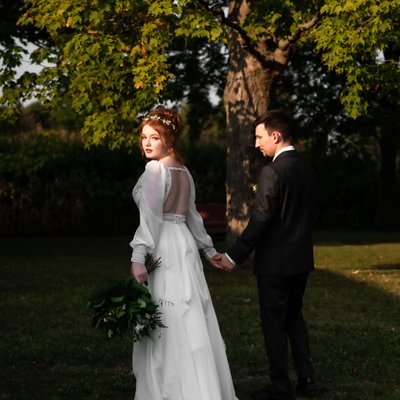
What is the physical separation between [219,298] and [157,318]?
769 centimetres

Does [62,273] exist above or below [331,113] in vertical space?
below

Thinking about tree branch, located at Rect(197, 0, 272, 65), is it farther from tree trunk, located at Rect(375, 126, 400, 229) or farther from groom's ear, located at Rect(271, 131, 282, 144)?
tree trunk, located at Rect(375, 126, 400, 229)

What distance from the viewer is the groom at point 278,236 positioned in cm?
712

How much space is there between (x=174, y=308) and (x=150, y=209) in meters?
0.70

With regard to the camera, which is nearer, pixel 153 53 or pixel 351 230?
pixel 153 53

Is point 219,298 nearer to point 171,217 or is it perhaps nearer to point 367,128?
point 171,217

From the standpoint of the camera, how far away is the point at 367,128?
29828mm

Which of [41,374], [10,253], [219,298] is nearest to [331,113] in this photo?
[10,253]

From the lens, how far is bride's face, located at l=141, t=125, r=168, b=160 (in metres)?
6.63

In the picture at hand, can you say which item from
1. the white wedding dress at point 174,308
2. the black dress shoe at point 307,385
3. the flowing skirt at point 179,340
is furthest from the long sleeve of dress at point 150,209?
the black dress shoe at point 307,385

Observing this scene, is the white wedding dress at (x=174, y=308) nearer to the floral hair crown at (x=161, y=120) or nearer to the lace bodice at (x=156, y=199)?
the lace bodice at (x=156, y=199)

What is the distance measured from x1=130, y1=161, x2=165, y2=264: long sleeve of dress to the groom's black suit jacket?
2.72 ft

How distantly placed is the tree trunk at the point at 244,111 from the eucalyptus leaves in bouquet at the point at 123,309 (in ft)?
39.9

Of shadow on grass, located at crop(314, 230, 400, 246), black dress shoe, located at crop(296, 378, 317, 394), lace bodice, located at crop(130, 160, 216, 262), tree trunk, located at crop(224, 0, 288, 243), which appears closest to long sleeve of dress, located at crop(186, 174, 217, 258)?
lace bodice, located at crop(130, 160, 216, 262)
